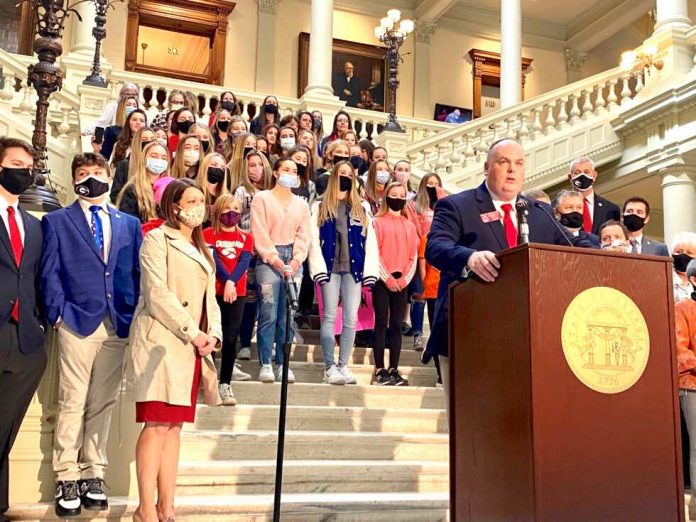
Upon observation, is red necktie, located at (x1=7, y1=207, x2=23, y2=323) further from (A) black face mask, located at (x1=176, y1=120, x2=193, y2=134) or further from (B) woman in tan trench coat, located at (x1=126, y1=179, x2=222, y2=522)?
(A) black face mask, located at (x1=176, y1=120, x2=193, y2=134)

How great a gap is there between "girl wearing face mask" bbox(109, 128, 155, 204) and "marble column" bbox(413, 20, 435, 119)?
48.2 ft

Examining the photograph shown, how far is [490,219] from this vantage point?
3318 mm

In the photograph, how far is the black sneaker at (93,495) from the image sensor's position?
152 inches

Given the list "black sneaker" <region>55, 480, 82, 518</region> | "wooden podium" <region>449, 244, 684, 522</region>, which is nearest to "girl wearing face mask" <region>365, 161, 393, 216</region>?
"black sneaker" <region>55, 480, 82, 518</region>

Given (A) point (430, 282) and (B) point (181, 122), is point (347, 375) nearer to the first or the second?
(A) point (430, 282)

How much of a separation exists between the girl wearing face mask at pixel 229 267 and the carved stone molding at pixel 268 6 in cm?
1483

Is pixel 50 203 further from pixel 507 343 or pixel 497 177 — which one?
pixel 507 343

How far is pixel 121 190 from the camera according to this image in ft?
19.9

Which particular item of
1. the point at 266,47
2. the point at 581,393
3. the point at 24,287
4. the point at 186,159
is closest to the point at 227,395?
the point at 24,287

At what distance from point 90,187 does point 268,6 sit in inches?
651

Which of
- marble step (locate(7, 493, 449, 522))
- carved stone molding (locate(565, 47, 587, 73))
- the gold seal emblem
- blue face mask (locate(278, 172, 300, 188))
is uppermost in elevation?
carved stone molding (locate(565, 47, 587, 73))

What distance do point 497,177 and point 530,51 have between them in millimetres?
20161

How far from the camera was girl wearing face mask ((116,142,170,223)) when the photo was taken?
584 centimetres

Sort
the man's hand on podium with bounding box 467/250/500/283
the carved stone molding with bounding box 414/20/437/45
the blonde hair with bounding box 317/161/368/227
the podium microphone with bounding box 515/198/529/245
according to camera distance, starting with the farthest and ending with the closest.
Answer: the carved stone molding with bounding box 414/20/437/45 < the blonde hair with bounding box 317/161/368/227 < the podium microphone with bounding box 515/198/529/245 < the man's hand on podium with bounding box 467/250/500/283
